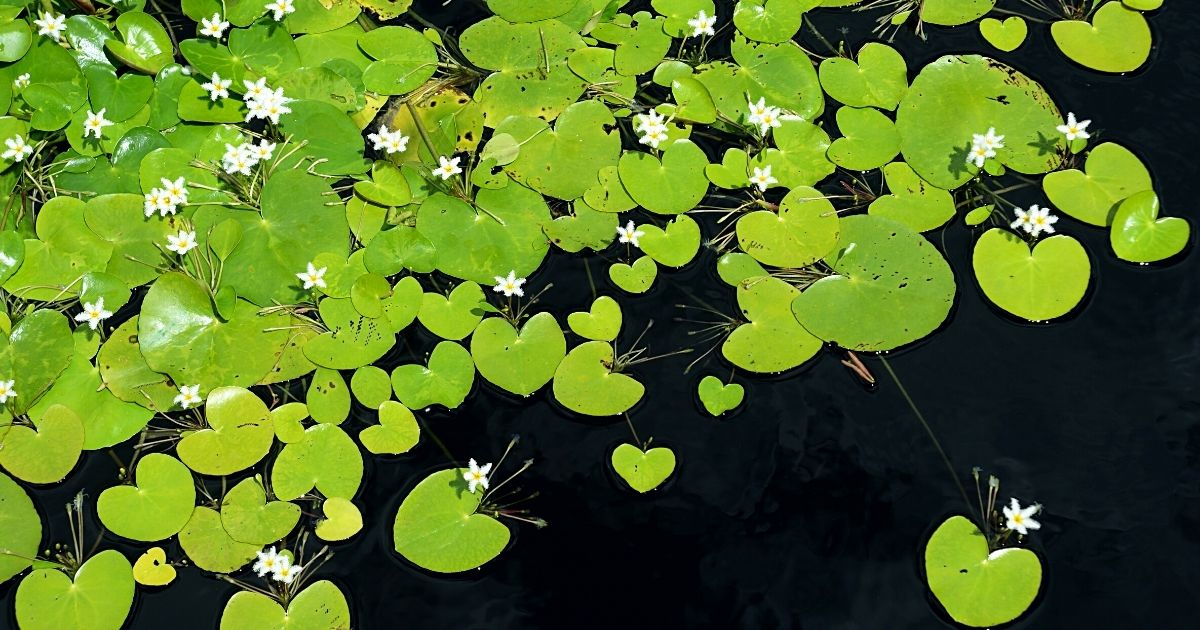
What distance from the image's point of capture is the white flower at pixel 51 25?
3.54 meters

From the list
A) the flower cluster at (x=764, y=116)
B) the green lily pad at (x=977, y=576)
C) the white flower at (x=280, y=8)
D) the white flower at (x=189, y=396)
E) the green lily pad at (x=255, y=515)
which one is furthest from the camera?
the white flower at (x=280, y=8)

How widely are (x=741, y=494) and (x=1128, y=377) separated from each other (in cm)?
139

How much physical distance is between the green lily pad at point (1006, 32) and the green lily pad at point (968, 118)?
177 mm

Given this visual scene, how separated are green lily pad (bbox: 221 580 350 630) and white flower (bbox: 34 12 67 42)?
2.51 meters

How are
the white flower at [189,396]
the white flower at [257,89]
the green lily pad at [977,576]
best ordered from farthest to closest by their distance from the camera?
the white flower at [257,89], the white flower at [189,396], the green lily pad at [977,576]

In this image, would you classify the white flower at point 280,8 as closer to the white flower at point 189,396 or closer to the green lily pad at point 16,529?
the white flower at point 189,396

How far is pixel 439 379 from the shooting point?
3.01m

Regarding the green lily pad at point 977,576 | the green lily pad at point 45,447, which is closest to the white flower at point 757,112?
the green lily pad at point 977,576

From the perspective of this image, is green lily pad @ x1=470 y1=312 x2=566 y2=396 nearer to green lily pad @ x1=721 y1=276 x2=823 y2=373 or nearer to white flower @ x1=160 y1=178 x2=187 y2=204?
green lily pad @ x1=721 y1=276 x2=823 y2=373

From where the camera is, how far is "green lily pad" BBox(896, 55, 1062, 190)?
324 cm

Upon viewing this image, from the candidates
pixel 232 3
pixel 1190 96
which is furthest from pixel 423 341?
pixel 1190 96

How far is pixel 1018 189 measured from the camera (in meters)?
3.24

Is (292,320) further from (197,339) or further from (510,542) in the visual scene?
(510,542)

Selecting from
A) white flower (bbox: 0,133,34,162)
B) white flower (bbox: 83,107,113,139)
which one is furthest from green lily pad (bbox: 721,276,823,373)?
white flower (bbox: 0,133,34,162)
